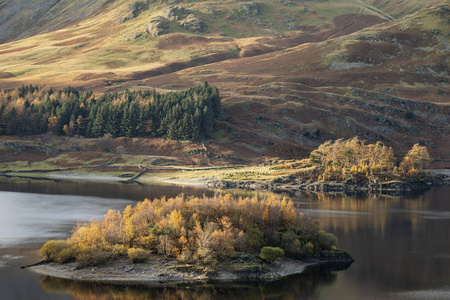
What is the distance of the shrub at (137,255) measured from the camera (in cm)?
6162

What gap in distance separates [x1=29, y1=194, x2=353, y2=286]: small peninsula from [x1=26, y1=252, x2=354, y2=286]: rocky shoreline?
11 cm

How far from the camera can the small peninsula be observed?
2409 inches

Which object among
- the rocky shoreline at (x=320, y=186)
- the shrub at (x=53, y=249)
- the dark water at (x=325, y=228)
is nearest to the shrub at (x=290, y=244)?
the dark water at (x=325, y=228)

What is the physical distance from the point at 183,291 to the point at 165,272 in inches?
155

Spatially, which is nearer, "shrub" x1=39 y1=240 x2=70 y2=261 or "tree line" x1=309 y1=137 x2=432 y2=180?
"shrub" x1=39 y1=240 x2=70 y2=261

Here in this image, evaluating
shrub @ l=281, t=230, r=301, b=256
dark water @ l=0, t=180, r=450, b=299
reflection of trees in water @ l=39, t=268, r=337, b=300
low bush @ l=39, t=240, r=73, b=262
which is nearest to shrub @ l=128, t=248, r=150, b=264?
reflection of trees in water @ l=39, t=268, r=337, b=300

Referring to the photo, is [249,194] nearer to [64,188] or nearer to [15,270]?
[64,188]

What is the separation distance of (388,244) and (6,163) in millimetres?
133061

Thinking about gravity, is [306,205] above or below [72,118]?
below

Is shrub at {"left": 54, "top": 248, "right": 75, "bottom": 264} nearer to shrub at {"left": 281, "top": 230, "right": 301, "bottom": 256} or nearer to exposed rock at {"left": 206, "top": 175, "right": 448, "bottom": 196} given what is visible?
shrub at {"left": 281, "top": 230, "right": 301, "bottom": 256}

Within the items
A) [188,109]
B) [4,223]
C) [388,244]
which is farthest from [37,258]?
[188,109]

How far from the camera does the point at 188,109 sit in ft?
634

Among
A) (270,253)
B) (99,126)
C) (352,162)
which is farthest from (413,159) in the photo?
(270,253)

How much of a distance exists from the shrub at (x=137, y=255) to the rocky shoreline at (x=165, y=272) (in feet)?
1.90
